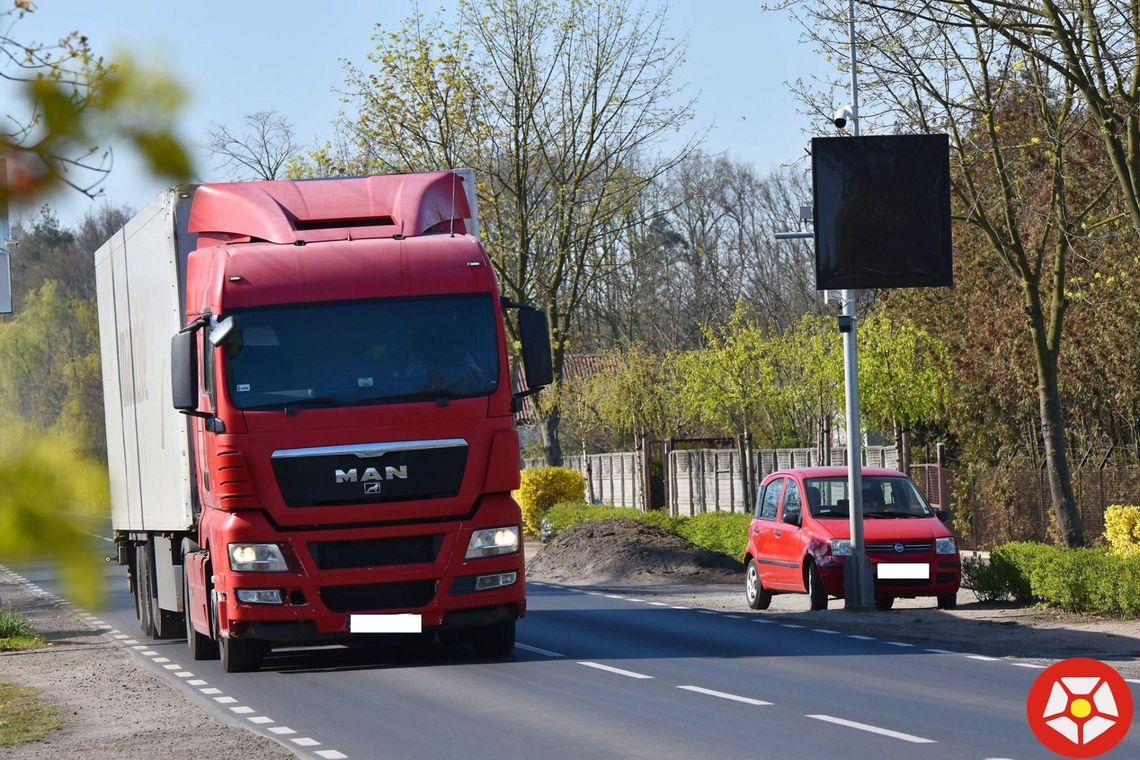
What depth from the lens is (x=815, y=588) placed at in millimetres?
20781

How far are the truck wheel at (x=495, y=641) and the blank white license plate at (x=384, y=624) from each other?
83.9 inches

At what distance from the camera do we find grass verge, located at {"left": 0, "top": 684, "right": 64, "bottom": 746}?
12130 millimetres

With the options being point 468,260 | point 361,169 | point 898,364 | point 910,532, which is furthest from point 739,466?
point 468,260

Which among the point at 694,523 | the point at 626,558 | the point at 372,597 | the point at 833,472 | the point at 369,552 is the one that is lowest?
the point at 626,558

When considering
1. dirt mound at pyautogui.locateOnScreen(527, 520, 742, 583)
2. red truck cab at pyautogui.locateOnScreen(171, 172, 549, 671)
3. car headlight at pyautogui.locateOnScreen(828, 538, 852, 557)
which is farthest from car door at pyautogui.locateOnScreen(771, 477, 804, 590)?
dirt mound at pyautogui.locateOnScreen(527, 520, 742, 583)

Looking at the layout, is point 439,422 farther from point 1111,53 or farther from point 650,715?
point 1111,53

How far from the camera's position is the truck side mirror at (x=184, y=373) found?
45.2ft

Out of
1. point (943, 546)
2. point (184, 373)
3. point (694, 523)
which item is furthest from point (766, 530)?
point (694, 523)

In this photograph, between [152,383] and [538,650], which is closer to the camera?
[152,383]

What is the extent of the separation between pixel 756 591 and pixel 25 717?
11.3 m

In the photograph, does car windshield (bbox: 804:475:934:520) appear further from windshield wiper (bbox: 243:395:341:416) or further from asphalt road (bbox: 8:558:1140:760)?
windshield wiper (bbox: 243:395:341:416)

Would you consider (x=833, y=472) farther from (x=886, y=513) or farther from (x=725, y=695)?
(x=725, y=695)

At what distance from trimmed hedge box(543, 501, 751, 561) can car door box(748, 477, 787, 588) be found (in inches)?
324

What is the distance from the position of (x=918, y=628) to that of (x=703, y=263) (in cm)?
5851
